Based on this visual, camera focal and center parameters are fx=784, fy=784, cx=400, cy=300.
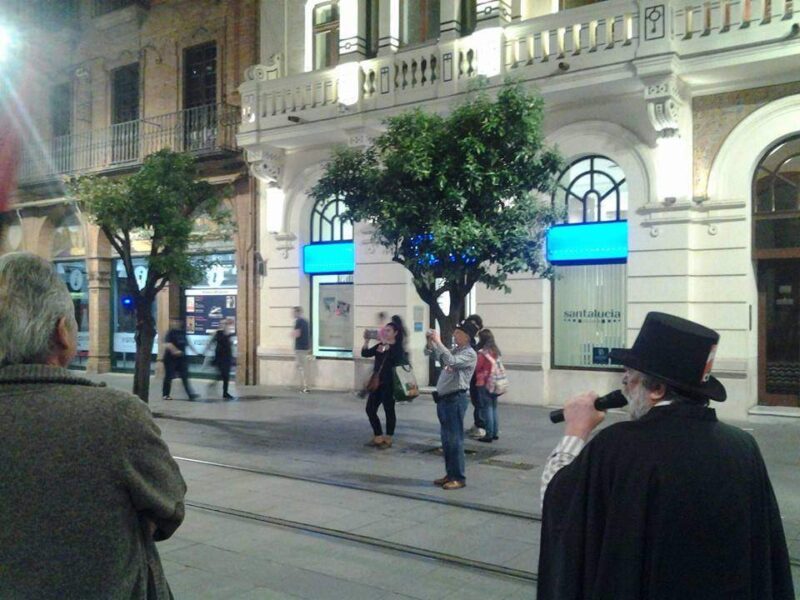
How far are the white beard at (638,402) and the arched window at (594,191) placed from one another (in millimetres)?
12054

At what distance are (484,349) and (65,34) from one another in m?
19.0

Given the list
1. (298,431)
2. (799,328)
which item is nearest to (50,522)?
(298,431)

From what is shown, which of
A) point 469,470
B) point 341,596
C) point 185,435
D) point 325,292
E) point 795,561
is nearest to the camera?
point 341,596

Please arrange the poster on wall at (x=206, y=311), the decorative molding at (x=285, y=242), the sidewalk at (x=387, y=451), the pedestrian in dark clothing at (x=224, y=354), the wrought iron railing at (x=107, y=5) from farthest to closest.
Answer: the wrought iron railing at (x=107, y=5) < the poster on wall at (x=206, y=311) < the decorative molding at (x=285, y=242) < the pedestrian in dark clothing at (x=224, y=354) < the sidewalk at (x=387, y=451)

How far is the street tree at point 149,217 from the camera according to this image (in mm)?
13680

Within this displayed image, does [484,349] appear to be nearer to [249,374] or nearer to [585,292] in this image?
[585,292]

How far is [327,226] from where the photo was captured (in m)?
18.5

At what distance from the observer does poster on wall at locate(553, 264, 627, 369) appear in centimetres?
1430

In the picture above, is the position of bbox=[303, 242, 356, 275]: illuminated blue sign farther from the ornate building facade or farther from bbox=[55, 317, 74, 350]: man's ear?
bbox=[55, 317, 74, 350]: man's ear

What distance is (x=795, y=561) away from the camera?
5.86m

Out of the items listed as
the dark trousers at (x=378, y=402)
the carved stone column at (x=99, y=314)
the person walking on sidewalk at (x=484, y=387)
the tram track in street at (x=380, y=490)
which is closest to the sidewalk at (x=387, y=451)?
the tram track in street at (x=380, y=490)

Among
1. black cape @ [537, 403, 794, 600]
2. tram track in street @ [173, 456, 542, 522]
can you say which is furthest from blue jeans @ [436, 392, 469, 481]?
black cape @ [537, 403, 794, 600]

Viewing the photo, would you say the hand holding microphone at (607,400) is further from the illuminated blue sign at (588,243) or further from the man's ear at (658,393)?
the illuminated blue sign at (588,243)

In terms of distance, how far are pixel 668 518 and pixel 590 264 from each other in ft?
42.1
